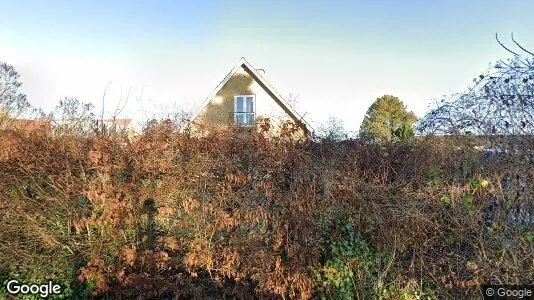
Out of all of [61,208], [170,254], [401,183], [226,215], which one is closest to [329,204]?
[401,183]

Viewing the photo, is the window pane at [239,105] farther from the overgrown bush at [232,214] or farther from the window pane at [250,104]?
the overgrown bush at [232,214]

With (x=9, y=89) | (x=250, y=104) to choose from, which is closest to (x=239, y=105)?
(x=250, y=104)

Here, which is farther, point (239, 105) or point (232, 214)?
point (239, 105)

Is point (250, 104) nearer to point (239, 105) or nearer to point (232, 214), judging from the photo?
point (239, 105)

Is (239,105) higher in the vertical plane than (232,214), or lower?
higher

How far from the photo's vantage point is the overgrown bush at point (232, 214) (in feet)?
17.2

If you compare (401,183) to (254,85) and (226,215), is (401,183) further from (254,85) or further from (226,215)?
(254,85)

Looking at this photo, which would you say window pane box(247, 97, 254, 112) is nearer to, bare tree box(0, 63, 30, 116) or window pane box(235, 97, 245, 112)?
window pane box(235, 97, 245, 112)

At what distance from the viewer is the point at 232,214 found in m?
5.46

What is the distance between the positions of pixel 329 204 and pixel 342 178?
0.40 m

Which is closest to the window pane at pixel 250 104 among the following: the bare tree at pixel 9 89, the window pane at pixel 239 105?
the window pane at pixel 239 105

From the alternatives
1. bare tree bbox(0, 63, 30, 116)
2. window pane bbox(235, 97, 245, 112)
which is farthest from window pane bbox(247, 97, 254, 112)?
bare tree bbox(0, 63, 30, 116)

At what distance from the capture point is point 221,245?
5473 millimetres

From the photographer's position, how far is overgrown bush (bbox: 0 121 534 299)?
5230 millimetres
